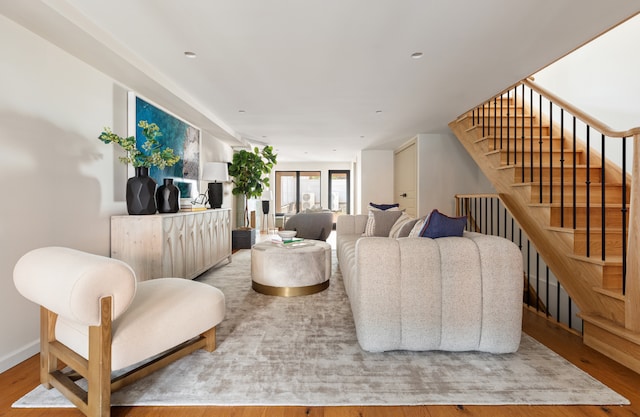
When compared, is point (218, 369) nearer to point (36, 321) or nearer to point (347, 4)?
point (36, 321)

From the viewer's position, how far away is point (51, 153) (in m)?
2.18

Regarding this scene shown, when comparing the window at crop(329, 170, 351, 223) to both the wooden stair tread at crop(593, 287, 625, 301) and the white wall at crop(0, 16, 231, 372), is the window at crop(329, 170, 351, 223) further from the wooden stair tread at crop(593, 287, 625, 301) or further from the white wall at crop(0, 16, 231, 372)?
the wooden stair tread at crop(593, 287, 625, 301)

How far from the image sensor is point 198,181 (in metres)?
4.92

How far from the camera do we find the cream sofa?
1894 millimetres

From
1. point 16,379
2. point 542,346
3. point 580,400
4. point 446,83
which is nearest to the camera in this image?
point 580,400

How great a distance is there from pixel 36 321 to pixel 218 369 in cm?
138

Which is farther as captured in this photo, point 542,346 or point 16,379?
point 542,346

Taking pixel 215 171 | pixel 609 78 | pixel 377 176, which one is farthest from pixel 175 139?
pixel 609 78

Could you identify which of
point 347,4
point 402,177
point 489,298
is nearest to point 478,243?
point 489,298

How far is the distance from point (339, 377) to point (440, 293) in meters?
0.79

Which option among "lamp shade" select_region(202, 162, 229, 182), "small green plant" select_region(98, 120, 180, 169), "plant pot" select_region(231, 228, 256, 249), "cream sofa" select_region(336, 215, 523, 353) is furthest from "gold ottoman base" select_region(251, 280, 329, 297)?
"plant pot" select_region(231, 228, 256, 249)

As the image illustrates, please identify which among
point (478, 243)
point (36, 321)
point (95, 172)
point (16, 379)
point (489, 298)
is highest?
point (95, 172)

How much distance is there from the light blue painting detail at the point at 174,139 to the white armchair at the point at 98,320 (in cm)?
211

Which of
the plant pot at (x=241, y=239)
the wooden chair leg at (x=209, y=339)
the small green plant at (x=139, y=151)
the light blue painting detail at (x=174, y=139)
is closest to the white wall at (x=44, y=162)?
the small green plant at (x=139, y=151)
